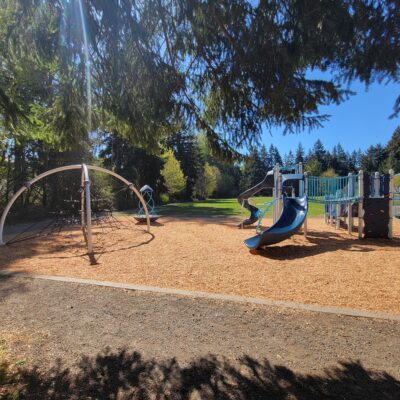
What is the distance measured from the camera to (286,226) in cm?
881

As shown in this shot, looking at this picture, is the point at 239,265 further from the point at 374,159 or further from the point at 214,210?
the point at 374,159

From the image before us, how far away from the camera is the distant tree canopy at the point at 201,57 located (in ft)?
7.93

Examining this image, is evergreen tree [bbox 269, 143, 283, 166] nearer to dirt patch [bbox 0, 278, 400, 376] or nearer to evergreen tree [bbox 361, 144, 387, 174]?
evergreen tree [bbox 361, 144, 387, 174]

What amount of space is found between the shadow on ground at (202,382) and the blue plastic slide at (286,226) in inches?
195

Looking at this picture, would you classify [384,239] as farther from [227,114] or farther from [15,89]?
[15,89]

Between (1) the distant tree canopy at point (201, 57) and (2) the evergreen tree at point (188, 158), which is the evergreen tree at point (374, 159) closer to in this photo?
(2) the evergreen tree at point (188, 158)

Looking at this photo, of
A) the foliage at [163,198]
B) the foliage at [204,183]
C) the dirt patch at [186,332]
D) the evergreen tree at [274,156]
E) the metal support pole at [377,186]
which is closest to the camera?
the dirt patch at [186,332]

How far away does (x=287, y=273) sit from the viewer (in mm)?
6188

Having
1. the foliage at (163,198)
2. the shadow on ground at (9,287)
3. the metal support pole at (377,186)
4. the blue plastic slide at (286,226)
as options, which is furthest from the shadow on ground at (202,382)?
the foliage at (163,198)

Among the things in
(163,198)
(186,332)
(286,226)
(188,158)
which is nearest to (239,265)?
(286,226)

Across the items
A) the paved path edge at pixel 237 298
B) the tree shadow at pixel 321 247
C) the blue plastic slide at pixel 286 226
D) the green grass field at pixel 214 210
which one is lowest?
the paved path edge at pixel 237 298

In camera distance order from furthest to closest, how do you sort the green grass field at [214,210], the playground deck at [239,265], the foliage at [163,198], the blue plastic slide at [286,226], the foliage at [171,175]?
1. the foliage at [171,175]
2. the foliage at [163,198]
3. the green grass field at [214,210]
4. the blue plastic slide at [286,226]
5. the playground deck at [239,265]

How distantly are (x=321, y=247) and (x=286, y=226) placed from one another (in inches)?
39.1

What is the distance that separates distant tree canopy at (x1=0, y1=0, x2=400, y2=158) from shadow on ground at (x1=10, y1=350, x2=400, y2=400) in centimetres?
216
